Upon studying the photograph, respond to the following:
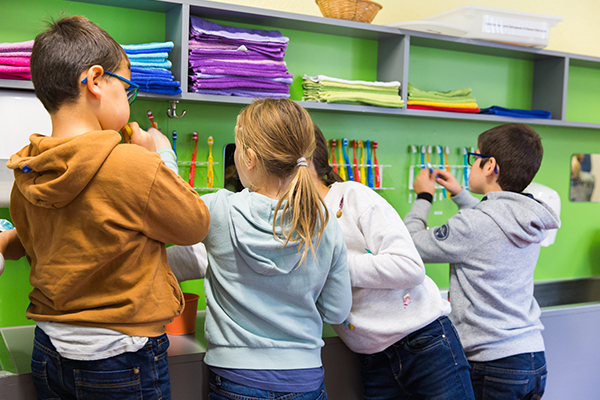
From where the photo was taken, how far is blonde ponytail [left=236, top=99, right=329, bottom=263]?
1.11 metres

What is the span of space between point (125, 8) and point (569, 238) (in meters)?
2.53

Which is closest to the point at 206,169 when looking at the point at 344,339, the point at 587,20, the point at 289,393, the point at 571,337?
the point at 344,339

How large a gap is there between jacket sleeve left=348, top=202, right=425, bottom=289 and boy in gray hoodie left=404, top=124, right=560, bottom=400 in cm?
38

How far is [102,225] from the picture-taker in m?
0.96

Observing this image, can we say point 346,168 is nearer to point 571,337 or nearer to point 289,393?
point 571,337

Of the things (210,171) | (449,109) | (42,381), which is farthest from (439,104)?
(42,381)

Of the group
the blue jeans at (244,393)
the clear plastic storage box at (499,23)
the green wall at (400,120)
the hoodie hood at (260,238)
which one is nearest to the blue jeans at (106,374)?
the blue jeans at (244,393)

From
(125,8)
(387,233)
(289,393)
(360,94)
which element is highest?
(125,8)

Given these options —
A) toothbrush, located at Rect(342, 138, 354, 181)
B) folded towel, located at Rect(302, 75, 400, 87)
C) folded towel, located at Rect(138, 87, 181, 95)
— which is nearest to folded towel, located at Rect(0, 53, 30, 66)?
folded towel, located at Rect(138, 87, 181, 95)

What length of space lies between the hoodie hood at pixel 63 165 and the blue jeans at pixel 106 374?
1.03 feet

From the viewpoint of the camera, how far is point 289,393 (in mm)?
1154

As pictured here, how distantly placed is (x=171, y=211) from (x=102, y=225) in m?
0.13

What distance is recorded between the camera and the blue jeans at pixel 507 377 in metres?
1.64

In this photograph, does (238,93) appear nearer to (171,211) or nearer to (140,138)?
(140,138)
